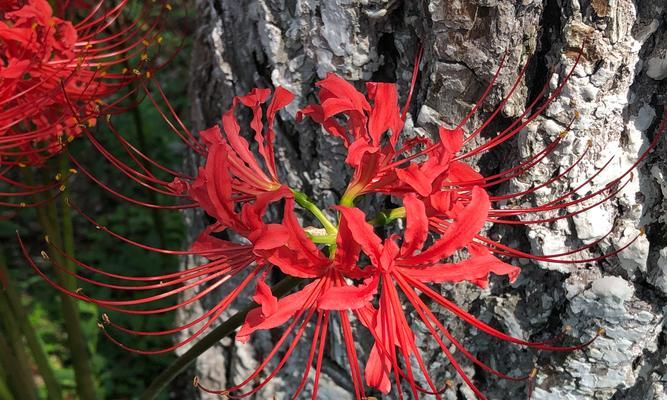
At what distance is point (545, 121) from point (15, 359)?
1.37 metres

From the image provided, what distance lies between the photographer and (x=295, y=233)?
1042 mm

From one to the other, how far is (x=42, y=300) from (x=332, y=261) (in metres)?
2.31

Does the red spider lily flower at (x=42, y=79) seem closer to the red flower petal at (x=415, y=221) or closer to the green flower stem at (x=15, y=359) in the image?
the green flower stem at (x=15, y=359)

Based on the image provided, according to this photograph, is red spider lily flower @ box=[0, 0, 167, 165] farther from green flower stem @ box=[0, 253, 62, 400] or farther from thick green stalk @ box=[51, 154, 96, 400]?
green flower stem @ box=[0, 253, 62, 400]

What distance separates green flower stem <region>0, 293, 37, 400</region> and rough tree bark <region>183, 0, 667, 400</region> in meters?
0.80

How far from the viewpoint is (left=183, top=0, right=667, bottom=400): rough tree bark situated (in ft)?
4.60

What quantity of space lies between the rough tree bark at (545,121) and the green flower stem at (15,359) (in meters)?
0.80

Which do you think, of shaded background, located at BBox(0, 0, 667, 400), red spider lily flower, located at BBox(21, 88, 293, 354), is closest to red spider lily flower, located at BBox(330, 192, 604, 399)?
red spider lily flower, located at BBox(21, 88, 293, 354)

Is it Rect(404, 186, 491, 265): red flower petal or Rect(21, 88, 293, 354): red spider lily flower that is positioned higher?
A: Rect(21, 88, 293, 354): red spider lily flower

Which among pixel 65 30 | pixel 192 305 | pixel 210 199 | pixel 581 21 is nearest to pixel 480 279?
pixel 210 199

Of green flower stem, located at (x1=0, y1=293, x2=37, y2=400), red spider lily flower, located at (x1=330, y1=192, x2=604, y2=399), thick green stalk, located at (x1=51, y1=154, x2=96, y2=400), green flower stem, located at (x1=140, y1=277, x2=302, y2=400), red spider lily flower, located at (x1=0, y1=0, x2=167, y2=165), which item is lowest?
red spider lily flower, located at (x1=330, y1=192, x2=604, y2=399)

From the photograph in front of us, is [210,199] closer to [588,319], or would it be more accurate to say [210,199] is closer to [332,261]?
[332,261]

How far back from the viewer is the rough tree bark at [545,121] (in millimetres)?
1401

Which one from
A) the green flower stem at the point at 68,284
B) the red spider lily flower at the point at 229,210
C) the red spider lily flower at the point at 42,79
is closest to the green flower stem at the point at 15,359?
the green flower stem at the point at 68,284
